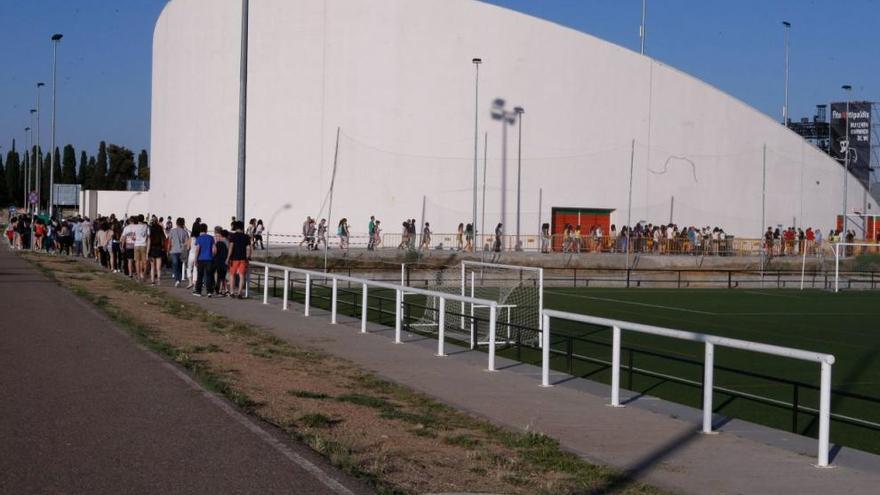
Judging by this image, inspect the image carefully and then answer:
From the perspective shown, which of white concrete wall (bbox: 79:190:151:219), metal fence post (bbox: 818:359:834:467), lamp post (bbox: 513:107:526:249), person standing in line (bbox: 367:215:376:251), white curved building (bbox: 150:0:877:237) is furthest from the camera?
white concrete wall (bbox: 79:190:151:219)

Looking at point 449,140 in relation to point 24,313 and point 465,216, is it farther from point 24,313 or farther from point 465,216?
point 24,313

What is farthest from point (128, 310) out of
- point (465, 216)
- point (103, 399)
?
point (465, 216)

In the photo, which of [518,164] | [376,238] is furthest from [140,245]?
[518,164]

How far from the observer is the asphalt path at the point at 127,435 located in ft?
22.9

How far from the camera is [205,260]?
24.0 m

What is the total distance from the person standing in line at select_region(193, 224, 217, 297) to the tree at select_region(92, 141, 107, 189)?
11947cm

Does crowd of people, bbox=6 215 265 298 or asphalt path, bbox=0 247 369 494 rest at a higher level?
crowd of people, bbox=6 215 265 298

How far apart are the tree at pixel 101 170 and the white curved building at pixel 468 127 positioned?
8277cm

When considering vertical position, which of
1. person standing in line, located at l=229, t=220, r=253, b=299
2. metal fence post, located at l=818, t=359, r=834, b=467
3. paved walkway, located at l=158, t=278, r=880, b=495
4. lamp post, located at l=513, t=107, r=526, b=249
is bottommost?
paved walkway, located at l=158, t=278, r=880, b=495

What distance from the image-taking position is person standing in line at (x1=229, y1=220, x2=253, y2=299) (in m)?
23.2

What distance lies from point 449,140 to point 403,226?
594 cm

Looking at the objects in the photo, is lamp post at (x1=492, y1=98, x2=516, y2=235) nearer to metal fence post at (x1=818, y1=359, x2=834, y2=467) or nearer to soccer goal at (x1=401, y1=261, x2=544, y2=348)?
soccer goal at (x1=401, y1=261, x2=544, y2=348)

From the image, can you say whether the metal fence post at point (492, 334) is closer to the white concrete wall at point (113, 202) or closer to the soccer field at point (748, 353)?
the soccer field at point (748, 353)

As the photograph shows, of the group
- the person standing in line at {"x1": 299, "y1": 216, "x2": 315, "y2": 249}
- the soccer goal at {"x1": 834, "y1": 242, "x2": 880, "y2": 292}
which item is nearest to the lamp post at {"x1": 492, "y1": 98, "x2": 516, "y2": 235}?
the person standing in line at {"x1": 299, "y1": 216, "x2": 315, "y2": 249}
